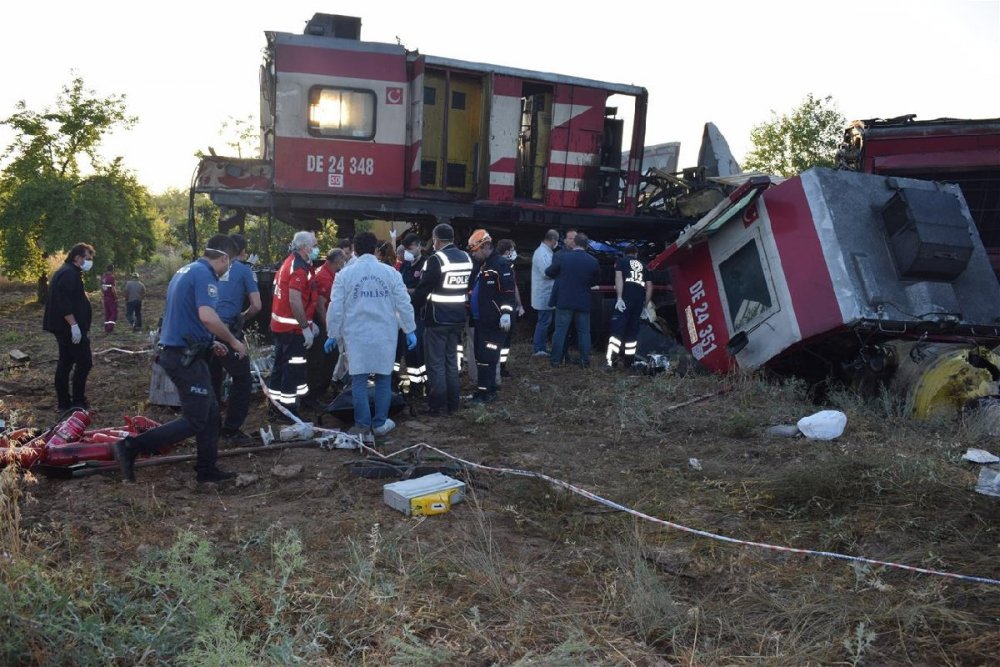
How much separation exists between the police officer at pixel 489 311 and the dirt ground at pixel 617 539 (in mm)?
1004

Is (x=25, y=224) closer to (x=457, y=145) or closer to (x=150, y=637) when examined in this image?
(x=457, y=145)

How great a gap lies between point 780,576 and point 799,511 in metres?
0.99

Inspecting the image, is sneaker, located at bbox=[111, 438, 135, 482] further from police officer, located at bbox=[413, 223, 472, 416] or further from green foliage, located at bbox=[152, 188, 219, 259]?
green foliage, located at bbox=[152, 188, 219, 259]

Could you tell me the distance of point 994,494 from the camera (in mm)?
4688

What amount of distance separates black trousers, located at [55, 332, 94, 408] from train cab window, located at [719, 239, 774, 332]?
248 inches

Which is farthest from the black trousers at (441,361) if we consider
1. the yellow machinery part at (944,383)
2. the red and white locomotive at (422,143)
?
the red and white locomotive at (422,143)

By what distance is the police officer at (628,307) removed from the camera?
33.4 feet

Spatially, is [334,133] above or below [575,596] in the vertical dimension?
above

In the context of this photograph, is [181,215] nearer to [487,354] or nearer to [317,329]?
[317,329]

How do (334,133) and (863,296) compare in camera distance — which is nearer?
(863,296)

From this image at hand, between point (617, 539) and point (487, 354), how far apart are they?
3.95 m

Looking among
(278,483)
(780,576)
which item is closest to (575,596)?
(780,576)

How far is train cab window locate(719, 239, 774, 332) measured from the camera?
7.93 meters

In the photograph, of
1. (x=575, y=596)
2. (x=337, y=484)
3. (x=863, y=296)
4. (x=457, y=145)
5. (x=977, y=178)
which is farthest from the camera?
(x=457, y=145)
